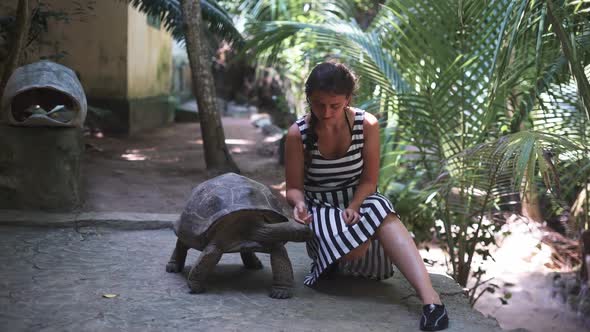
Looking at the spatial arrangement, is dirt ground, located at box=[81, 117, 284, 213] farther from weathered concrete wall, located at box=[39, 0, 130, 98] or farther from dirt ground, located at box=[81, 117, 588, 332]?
weathered concrete wall, located at box=[39, 0, 130, 98]

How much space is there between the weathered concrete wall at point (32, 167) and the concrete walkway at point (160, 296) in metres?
0.43

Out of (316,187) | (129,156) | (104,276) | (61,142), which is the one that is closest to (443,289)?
(316,187)

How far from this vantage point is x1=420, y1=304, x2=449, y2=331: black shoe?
2.91 meters

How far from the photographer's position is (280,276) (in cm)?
325

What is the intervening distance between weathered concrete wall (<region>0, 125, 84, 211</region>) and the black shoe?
9.13ft

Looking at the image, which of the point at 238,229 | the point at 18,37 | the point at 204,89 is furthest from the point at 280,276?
the point at 204,89

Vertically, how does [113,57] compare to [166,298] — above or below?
above

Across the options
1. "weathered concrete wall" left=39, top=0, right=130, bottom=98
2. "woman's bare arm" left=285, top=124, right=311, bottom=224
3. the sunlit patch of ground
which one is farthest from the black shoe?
"weathered concrete wall" left=39, top=0, right=130, bottom=98

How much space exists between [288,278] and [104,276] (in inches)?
37.3

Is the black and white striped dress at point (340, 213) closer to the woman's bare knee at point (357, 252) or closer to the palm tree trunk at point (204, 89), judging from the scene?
the woman's bare knee at point (357, 252)

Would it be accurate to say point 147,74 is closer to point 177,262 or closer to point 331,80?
point 177,262

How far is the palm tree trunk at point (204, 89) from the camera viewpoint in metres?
6.23

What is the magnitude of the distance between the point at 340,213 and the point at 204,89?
337 cm

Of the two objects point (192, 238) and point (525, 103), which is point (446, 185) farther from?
point (192, 238)
